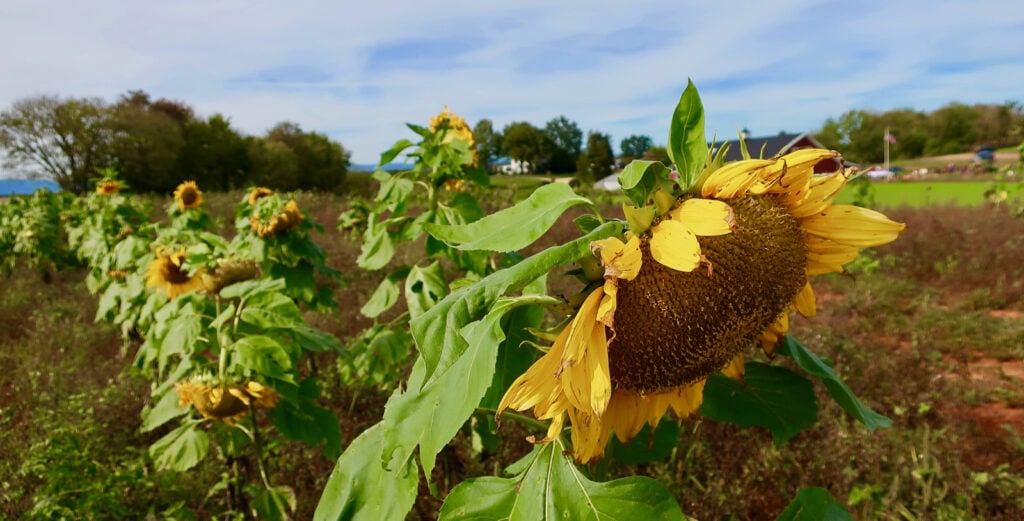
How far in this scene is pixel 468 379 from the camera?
592 mm

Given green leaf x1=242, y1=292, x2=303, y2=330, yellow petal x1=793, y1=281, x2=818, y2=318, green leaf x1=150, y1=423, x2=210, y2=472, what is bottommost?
green leaf x1=150, y1=423, x2=210, y2=472

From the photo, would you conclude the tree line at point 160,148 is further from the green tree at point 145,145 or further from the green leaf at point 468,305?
the green leaf at point 468,305

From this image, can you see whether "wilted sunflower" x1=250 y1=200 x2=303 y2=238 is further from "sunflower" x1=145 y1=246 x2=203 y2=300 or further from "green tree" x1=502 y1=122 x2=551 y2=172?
"green tree" x1=502 y1=122 x2=551 y2=172

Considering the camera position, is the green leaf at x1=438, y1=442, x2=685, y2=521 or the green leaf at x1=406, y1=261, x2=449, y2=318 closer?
the green leaf at x1=438, y1=442, x2=685, y2=521

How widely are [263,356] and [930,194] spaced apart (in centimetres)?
1725

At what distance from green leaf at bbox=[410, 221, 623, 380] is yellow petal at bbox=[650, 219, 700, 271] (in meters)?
0.05

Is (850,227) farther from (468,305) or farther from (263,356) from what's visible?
(263,356)

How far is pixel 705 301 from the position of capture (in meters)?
0.69

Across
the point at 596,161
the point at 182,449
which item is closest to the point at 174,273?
the point at 182,449

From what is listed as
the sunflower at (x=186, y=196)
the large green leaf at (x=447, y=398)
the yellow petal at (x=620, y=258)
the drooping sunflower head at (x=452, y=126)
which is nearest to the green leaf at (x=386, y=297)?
the drooping sunflower head at (x=452, y=126)

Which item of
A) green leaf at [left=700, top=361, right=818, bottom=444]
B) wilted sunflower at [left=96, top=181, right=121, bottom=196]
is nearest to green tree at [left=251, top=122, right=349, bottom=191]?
wilted sunflower at [left=96, top=181, right=121, bottom=196]

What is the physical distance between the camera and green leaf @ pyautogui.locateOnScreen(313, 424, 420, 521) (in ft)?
2.44

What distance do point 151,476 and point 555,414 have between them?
283 cm

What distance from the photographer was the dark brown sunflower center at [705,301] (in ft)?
2.22
